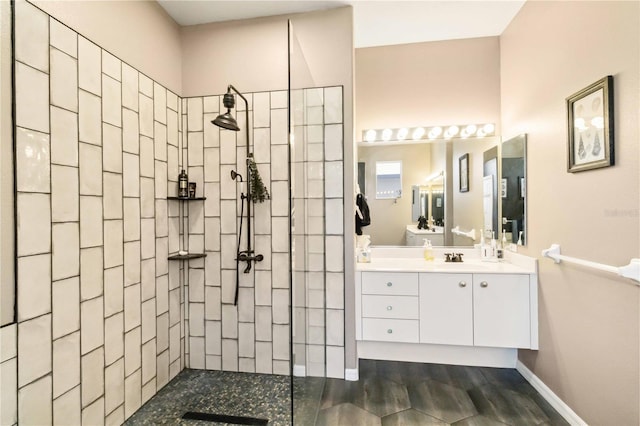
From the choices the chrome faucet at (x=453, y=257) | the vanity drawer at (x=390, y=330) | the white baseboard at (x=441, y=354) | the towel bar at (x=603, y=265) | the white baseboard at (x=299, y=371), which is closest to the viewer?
the towel bar at (x=603, y=265)

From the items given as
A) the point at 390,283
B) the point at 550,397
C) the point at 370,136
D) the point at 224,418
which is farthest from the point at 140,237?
the point at 550,397

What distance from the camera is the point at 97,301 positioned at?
1.53 m

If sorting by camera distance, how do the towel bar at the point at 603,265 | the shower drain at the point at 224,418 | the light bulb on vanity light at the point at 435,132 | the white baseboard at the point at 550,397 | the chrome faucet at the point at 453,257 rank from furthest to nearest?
the light bulb on vanity light at the point at 435,132 < the chrome faucet at the point at 453,257 < the shower drain at the point at 224,418 < the white baseboard at the point at 550,397 < the towel bar at the point at 603,265

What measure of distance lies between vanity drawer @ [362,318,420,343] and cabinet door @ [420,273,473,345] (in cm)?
6

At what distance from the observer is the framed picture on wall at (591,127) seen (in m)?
1.36

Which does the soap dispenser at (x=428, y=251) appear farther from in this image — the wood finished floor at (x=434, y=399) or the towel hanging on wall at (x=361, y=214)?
the wood finished floor at (x=434, y=399)

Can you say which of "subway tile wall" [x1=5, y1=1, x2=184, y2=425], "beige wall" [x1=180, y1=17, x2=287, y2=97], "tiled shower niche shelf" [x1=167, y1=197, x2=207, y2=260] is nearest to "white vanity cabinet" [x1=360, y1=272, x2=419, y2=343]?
"tiled shower niche shelf" [x1=167, y1=197, x2=207, y2=260]

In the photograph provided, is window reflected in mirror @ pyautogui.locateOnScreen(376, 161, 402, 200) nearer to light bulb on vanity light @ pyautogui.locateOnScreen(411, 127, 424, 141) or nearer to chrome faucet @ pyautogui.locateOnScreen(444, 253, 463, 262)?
light bulb on vanity light @ pyautogui.locateOnScreen(411, 127, 424, 141)

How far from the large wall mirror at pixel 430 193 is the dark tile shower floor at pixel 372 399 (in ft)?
3.62

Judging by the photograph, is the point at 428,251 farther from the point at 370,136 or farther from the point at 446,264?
the point at 370,136

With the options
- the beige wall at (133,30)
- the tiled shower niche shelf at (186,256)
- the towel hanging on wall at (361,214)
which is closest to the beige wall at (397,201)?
the towel hanging on wall at (361,214)

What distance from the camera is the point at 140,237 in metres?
1.84

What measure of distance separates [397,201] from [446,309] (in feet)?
3.29

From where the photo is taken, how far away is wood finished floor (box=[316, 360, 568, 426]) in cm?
172
